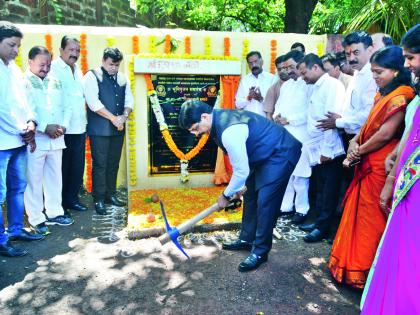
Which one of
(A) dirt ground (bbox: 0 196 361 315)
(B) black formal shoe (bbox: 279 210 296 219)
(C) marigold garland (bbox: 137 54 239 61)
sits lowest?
(A) dirt ground (bbox: 0 196 361 315)

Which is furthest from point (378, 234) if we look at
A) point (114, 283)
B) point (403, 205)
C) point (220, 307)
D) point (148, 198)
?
point (148, 198)

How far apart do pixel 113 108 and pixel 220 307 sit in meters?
3.25

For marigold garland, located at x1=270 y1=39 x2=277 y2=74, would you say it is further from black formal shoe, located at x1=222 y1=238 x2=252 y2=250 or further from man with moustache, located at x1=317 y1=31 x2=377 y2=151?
black formal shoe, located at x1=222 y1=238 x2=252 y2=250

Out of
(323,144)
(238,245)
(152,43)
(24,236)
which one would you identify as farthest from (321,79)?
(24,236)

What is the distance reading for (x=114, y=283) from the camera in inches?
141

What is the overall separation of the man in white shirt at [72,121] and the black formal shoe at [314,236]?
123 inches

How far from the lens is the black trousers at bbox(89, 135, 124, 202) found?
542 centimetres

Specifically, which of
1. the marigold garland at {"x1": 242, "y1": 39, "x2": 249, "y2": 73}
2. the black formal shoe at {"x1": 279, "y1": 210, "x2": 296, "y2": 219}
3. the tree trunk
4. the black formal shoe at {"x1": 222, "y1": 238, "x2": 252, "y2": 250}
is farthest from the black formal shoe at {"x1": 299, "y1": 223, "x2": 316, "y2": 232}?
the tree trunk

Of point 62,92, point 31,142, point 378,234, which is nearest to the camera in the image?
point 378,234

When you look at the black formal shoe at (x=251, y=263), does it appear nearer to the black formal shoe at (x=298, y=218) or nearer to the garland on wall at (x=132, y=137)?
the black formal shoe at (x=298, y=218)

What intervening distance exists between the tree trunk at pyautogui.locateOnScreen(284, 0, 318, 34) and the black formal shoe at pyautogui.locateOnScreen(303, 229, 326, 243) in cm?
598

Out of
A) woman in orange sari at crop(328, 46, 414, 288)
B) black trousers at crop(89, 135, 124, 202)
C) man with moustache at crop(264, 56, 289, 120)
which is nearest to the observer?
woman in orange sari at crop(328, 46, 414, 288)

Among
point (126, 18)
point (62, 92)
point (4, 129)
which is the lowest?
point (4, 129)

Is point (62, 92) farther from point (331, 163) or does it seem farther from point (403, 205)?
point (403, 205)
